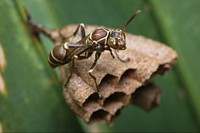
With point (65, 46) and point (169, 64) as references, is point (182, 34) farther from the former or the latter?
point (65, 46)

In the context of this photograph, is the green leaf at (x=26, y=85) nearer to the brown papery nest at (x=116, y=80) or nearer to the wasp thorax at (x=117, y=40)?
the brown papery nest at (x=116, y=80)

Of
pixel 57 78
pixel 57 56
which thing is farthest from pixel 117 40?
pixel 57 78

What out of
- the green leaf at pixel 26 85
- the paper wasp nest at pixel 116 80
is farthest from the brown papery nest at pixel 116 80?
the green leaf at pixel 26 85

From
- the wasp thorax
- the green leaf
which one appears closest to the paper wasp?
the wasp thorax

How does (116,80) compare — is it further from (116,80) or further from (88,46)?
(88,46)

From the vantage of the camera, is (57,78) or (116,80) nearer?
(116,80)

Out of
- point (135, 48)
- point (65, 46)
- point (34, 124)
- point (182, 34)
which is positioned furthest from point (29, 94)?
point (182, 34)
